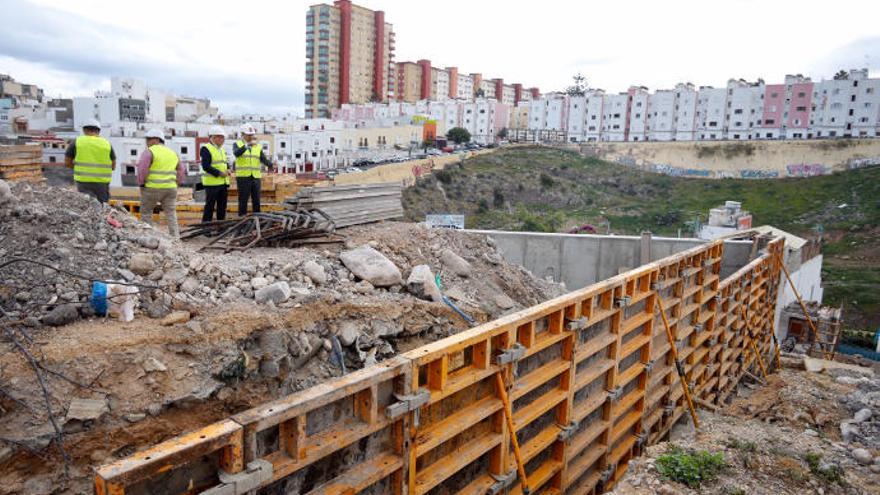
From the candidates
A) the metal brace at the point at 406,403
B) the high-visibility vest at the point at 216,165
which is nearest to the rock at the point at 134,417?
the metal brace at the point at 406,403

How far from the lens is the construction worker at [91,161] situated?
7367 mm

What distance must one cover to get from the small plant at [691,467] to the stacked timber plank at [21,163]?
382 inches

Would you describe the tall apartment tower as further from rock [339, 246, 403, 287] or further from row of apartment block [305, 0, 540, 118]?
rock [339, 246, 403, 287]

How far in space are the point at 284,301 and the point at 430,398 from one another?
2.74 m

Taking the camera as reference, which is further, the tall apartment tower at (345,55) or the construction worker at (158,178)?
the tall apartment tower at (345,55)

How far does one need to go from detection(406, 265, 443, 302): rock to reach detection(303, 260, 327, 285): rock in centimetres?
110

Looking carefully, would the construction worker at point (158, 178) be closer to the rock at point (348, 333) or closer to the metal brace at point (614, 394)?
the rock at point (348, 333)

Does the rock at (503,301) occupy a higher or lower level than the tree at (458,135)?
lower

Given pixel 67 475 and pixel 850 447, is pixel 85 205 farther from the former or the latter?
pixel 850 447

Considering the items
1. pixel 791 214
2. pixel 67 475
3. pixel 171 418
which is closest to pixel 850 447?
pixel 171 418

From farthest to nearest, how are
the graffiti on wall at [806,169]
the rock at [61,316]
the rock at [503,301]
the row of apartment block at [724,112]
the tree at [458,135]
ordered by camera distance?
the tree at [458,135] < the row of apartment block at [724,112] < the graffiti on wall at [806,169] < the rock at [503,301] < the rock at [61,316]

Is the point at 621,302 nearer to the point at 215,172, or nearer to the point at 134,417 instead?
the point at 134,417

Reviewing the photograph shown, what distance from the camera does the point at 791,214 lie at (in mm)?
50312

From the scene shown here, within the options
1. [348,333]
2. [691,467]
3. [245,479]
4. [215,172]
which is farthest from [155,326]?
[691,467]
